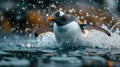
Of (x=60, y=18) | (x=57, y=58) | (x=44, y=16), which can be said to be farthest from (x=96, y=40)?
(x=44, y=16)

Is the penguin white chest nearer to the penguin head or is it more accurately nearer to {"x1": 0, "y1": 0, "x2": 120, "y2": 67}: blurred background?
the penguin head

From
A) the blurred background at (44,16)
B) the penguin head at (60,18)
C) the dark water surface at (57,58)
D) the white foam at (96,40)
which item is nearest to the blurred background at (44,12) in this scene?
the blurred background at (44,16)

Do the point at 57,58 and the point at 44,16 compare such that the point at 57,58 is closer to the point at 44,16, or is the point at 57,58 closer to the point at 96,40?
the point at 96,40

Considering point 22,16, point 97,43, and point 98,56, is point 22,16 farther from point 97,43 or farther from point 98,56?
point 98,56

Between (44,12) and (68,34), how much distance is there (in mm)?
5205

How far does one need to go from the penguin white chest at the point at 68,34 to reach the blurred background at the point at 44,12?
419cm

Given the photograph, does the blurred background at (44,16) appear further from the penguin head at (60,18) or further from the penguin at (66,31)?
the penguin head at (60,18)

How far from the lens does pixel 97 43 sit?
652 centimetres

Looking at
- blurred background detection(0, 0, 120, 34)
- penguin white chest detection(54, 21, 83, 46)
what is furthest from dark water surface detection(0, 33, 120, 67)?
blurred background detection(0, 0, 120, 34)

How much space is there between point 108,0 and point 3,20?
10.9ft

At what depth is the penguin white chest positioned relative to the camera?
6258 mm

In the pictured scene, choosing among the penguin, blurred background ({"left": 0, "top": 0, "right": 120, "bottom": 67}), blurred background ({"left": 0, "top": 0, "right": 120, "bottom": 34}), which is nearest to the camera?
the penguin

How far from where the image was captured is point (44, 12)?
11.4m

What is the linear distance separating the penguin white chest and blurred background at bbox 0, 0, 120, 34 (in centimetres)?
419
